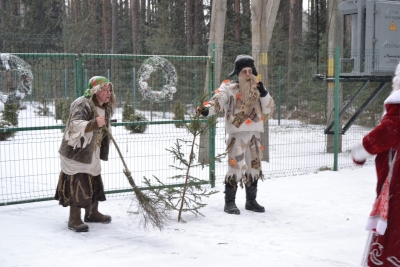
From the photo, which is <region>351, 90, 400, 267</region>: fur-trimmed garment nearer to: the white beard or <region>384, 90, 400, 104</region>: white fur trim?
<region>384, 90, 400, 104</region>: white fur trim

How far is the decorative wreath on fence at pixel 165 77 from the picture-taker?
7.00 metres

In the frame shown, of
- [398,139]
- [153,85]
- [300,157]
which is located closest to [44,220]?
[153,85]

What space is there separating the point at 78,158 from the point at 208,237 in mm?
1551

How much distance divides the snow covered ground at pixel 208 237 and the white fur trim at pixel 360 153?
4.21 feet

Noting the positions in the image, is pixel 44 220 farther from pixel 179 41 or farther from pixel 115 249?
pixel 179 41

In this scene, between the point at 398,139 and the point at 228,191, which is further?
the point at 228,191

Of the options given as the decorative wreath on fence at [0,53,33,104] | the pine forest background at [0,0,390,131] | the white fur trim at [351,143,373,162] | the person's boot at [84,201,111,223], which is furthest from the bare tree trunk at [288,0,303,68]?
the white fur trim at [351,143,373,162]

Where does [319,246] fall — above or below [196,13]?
below

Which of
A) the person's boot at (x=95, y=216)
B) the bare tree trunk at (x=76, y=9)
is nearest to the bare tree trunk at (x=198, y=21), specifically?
the bare tree trunk at (x=76, y=9)

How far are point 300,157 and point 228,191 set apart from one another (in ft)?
17.7

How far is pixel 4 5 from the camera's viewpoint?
32.2 meters

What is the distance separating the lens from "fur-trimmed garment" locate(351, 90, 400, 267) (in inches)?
138

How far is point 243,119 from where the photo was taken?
6.23 m

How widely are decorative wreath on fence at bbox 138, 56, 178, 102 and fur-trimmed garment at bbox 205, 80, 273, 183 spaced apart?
117cm
